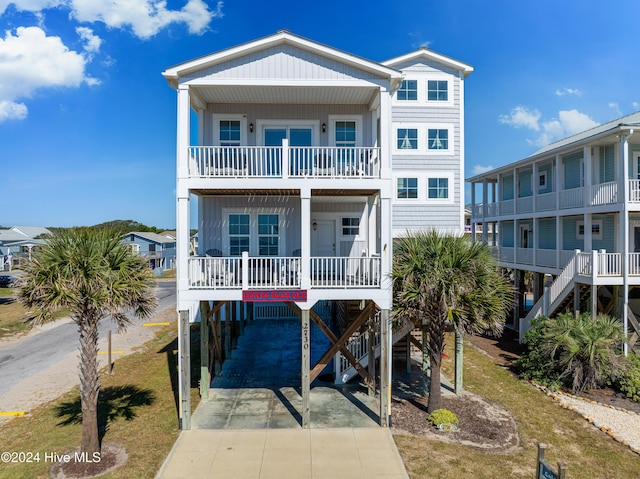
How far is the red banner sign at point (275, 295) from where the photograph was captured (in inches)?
442

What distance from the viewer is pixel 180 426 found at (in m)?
11.0

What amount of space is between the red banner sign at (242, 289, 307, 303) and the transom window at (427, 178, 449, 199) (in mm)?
8296

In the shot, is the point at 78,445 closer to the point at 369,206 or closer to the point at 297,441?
the point at 297,441

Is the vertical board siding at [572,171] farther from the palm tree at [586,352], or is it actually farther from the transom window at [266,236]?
the transom window at [266,236]

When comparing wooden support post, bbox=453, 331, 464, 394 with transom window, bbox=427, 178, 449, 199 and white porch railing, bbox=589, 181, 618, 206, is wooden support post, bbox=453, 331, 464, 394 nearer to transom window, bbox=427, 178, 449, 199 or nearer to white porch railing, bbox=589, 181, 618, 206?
transom window, bbox=427, 178, 449, 199

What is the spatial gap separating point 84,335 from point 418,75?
1545cm

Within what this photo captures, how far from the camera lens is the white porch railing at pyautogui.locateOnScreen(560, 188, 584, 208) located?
17.9 m

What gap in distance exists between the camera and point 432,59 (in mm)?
17047

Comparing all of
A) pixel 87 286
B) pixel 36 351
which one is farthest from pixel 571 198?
pixel 36 351

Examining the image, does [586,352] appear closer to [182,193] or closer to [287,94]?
[287,94]

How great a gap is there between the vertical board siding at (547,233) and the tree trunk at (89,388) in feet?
71.8

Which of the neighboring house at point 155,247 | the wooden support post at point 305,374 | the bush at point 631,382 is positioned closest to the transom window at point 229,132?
the wooden support post at point 305,374

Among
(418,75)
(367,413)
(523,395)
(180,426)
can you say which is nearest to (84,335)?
(180,426)

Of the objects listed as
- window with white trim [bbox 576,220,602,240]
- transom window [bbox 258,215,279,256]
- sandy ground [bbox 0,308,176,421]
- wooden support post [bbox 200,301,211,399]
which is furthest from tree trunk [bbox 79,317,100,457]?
window with white trim [bbox 576,220,602,240]
